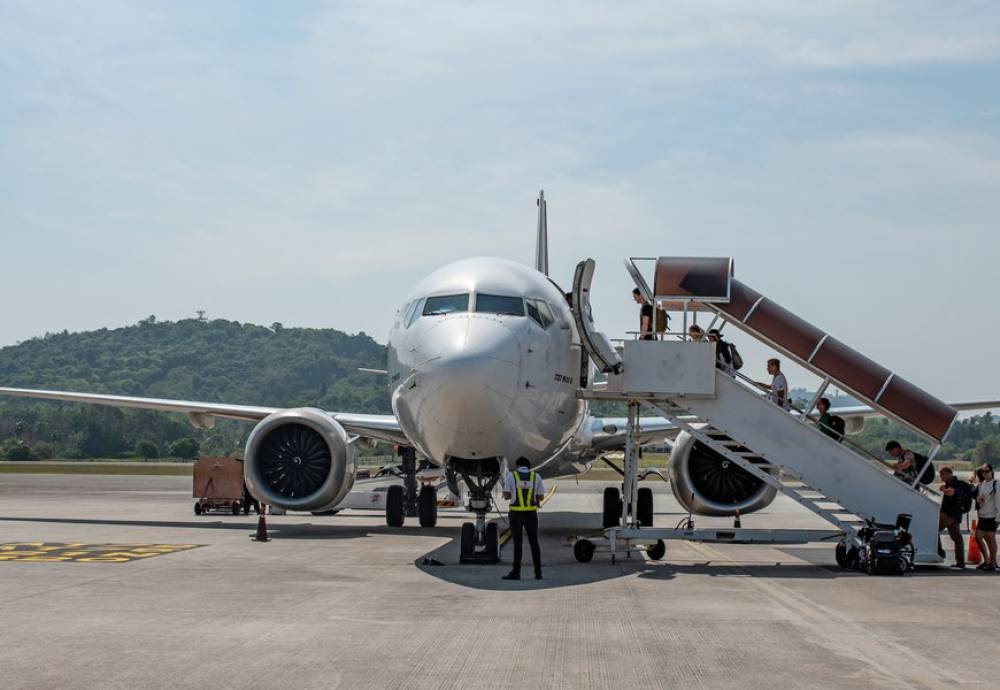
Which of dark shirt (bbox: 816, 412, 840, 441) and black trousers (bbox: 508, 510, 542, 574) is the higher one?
dark shirt (bbox: 816, 412, 840, 441)

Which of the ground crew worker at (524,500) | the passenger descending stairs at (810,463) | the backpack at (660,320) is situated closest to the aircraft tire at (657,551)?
the passenger descending stairs at (810,463)

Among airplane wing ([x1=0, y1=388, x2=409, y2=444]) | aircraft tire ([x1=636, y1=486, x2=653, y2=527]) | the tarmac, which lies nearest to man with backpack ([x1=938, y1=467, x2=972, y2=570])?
the tarmac

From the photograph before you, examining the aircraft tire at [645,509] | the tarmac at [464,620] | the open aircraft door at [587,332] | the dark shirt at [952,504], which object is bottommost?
the tarmac at [464,620]

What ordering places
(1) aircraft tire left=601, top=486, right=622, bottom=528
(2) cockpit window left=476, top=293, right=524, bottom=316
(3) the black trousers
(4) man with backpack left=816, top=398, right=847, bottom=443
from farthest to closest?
(1) aircraft tire left=601, top=486, right=622, bottom=528
(4) man with backpack left=816, top=398, right=847, bottom=443
(2) cockpit window left=476, top=293, right=524, bottom=316
(3) the black trousers

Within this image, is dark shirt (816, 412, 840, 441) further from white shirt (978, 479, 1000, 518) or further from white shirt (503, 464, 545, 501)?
Result: white shirt (503, 464, 545, 501)

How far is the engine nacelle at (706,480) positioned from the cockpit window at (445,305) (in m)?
6.02

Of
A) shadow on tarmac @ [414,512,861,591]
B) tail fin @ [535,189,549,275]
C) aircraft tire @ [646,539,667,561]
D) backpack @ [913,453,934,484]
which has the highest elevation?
tail fin @ [535,189,549,275]

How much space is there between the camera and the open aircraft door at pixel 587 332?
16.5 m

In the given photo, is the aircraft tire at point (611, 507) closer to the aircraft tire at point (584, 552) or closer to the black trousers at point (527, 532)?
the aircraft tire at point (584, 552)

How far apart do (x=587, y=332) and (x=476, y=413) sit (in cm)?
253

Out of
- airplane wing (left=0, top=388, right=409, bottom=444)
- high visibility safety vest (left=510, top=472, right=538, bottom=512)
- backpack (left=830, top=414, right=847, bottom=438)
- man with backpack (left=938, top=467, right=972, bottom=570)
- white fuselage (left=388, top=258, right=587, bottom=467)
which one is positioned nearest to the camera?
high visibility safety vest (left=510, top=472, right=538, bottom=512)

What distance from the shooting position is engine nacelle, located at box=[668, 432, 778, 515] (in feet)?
66.7

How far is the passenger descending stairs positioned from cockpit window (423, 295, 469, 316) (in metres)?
3.13

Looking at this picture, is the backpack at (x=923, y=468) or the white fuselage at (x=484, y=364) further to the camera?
the backpack at (x=923, y=468)
